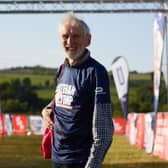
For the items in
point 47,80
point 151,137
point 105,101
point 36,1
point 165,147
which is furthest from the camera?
point 47,80

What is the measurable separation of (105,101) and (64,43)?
0.42m

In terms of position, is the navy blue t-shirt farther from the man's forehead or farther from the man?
the man's forehead

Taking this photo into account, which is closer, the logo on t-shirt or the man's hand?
the logo on t-shirt

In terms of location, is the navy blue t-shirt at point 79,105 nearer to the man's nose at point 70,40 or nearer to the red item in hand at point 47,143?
the man's nose at point 70,40

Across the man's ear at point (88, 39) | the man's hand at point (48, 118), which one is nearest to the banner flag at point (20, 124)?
the man's hand at point (48, 118)

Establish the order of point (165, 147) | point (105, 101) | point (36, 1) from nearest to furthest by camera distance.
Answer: point (105, 101)
point (165, 147)
point (36, 1)

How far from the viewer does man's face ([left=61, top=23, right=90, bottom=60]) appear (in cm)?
386

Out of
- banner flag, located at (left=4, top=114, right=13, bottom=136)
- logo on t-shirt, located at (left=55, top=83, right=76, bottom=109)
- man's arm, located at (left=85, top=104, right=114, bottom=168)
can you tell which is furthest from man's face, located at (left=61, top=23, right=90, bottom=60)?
Result: banner flag, located at (left=4, top=114, right=13, bottom=136)

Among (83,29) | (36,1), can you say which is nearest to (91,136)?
(83,29)

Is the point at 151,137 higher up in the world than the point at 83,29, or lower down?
lower down

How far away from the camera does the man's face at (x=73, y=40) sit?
12.7ft

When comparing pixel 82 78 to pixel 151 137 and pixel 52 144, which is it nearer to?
pixel 52 144

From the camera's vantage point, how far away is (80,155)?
3.91 m

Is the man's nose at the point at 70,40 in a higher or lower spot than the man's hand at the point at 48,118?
higher
